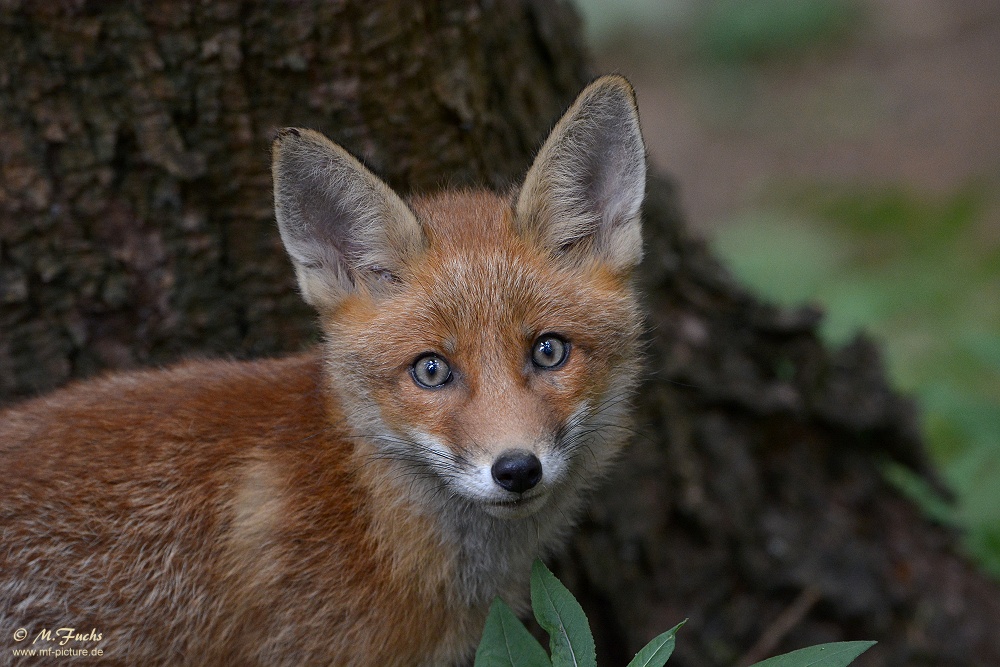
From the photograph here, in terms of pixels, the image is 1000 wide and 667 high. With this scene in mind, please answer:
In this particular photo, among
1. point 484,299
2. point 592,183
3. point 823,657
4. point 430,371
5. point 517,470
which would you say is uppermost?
point 592,183

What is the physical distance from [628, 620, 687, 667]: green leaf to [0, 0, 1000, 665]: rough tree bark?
208cm

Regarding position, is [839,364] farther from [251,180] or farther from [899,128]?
[899,128]

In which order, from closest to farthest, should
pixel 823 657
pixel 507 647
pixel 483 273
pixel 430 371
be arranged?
pixel 823 657, pixel 507 647, pixel 430 371, pixel 483 273

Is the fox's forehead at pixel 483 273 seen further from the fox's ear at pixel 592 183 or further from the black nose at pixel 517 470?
the black nose at pixel 517 470

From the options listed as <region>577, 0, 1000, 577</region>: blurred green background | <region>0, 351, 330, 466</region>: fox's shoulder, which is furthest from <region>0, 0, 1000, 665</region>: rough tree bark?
<region>577, 0, 1000, 577</region>: blurred green background

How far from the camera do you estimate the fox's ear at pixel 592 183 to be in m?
3.48

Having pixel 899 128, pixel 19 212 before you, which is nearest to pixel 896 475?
pixel 19 212

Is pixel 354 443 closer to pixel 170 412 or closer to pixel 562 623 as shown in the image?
pixel 170 412

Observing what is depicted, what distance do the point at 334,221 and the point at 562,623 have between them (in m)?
1.79

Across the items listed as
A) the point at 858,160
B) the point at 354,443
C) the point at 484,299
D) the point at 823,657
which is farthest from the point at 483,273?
the point at 858,160

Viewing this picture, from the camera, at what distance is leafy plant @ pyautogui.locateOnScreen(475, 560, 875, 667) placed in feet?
8.77

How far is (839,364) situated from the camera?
5.87 metres

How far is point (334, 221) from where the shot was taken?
3.63 metres

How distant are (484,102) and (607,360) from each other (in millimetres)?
1619
